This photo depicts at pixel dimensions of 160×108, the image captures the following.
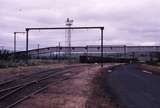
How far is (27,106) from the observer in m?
15.2

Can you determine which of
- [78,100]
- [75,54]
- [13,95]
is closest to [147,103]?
[78,100]

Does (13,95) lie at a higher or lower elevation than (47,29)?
lower

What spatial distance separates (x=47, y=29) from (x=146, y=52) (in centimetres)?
6921

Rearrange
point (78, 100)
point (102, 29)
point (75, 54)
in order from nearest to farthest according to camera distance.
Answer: point (78, 100) < point (102, 29) < point (75, 54)

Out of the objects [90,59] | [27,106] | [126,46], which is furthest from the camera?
[126,46]

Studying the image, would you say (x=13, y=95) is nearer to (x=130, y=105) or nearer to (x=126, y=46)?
(x=130, y=105)

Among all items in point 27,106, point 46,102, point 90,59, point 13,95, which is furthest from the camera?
point 90,59

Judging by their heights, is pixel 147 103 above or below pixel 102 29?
below

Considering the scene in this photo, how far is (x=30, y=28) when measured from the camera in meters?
63.2

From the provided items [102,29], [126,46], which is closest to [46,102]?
[102,29]

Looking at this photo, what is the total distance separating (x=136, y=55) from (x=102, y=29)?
231 feet

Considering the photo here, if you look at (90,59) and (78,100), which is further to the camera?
(90,59)

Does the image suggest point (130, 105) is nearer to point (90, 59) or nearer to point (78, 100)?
point (78, 100)

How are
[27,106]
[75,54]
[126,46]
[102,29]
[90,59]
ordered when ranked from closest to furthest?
[27,106] < [102,29] < [90,59] < [126,46] < [75,54]
